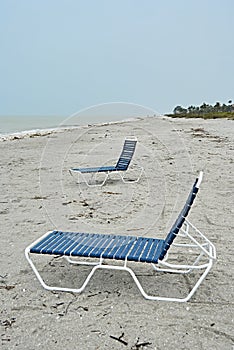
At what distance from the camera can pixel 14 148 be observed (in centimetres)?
1284

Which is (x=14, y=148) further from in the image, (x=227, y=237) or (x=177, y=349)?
(x=177, y=349)

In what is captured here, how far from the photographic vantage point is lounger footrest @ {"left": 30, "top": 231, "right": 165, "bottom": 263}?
9.49 ft

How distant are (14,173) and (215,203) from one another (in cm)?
429

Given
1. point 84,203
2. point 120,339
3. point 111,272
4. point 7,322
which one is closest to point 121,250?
point 111,272

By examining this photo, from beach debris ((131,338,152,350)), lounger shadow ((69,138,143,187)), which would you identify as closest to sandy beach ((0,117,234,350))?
beach debris ((131,338,152,350))

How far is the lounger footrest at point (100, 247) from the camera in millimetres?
2893

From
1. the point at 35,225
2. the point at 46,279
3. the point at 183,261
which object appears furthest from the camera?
the point at 35,225

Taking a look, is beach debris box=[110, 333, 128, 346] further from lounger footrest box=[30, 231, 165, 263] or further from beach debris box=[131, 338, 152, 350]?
lounger footrest box=[30, 231, 165, 263]

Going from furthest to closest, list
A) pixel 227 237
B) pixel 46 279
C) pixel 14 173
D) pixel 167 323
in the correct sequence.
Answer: pixel 14 173 < pixel 227 237 < pixel 46 279 < pixel 167 323

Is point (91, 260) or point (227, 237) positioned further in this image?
point (227, 237)

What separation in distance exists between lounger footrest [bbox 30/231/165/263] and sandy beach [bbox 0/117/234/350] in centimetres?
31

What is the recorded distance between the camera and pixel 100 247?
3.07 meters

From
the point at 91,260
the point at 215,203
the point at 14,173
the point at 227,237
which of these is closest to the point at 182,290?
the point at 91,260

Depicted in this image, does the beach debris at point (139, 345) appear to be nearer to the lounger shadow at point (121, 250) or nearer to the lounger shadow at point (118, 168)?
the lounger shadow at point (121, 250)
